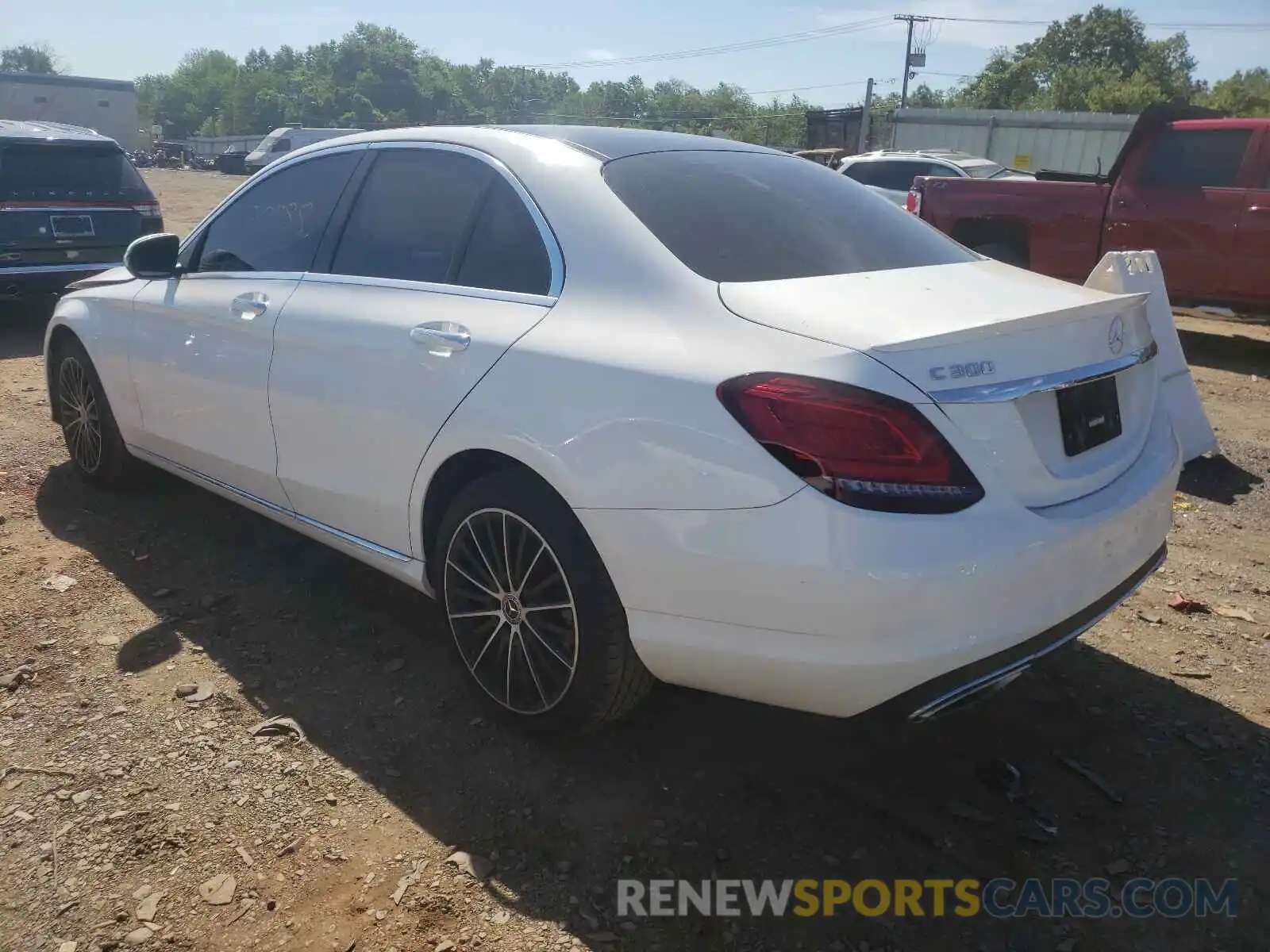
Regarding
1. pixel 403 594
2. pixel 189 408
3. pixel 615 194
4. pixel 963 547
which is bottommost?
pixel 403 594

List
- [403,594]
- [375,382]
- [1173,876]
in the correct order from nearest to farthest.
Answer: [1173,876], [375,382], [403,594]

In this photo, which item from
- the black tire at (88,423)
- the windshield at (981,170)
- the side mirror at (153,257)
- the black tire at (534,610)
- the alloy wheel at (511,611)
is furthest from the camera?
the windshield at (981,170)

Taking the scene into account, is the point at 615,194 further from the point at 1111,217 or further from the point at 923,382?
the point at 1111,217

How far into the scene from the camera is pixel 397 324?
121 inches

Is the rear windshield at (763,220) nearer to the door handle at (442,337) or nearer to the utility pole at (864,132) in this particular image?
the door handle at (442,337)

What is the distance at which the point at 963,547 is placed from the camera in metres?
2.14

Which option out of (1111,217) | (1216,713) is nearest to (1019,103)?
(1111,217)

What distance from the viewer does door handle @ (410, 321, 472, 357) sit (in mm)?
2852

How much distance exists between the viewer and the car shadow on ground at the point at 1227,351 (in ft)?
28.3

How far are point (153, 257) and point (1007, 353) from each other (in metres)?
3.41

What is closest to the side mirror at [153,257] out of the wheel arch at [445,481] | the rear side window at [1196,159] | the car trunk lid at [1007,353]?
the wheel arch at [445,481]

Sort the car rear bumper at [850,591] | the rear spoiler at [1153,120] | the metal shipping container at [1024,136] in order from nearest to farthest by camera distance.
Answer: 1. the car rear bumper at [850,591]
2. the rear spoiler at [1153,120]
3. the metal shipping container at [1024,136]

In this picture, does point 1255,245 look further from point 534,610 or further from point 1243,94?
point 1243,94

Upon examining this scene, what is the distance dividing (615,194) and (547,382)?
0.61 m
